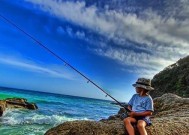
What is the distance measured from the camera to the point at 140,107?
7801 millimetres

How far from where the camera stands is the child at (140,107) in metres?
7.44

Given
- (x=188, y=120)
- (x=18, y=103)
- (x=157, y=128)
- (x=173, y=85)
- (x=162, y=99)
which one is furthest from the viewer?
(x=18, y=103)

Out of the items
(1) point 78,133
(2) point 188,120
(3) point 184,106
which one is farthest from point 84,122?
(3) point 184,106

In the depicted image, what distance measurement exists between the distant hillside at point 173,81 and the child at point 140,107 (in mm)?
11622

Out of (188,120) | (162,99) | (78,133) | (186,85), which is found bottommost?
(78,133)

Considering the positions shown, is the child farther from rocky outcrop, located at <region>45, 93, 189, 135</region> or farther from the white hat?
rocky outcrop, located at <region>45, 93, 189, 135</region>

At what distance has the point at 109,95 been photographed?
31.1 feet

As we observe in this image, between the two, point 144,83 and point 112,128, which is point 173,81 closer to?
point 144,83

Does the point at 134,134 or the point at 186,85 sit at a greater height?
the point at 186,85

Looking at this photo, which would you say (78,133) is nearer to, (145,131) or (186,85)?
(145,131)

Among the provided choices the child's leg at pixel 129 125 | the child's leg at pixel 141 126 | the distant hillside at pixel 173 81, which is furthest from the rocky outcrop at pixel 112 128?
the distant hillside at pixel 173 81

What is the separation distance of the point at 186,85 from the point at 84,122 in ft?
44.2

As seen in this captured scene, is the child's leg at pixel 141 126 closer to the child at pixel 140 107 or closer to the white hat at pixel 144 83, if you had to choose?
the child at pixel 140 107

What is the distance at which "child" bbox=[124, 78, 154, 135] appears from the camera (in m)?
7.44
